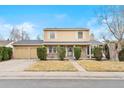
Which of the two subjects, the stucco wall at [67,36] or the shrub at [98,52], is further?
the stucco wall at [67,36]

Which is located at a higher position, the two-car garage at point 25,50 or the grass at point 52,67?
the two-car garage at point 25,50

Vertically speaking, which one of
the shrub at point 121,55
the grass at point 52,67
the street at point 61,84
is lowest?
the street at point 61,84

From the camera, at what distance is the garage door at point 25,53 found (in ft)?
127

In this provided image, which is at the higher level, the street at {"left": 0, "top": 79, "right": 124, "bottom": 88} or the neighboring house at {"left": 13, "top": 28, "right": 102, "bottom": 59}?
the neighboring house at {"left": 13, "top": 28, "right": 102, "bottom": 59}

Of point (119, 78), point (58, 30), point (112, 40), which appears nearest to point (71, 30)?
point (58, 30)

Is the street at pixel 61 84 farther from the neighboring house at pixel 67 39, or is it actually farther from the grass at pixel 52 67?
the neighboring house at pixel 67 39

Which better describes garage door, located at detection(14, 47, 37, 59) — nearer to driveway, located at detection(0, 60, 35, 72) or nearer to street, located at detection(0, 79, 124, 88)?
driveway, located at detection(0, 60, 35, 72)

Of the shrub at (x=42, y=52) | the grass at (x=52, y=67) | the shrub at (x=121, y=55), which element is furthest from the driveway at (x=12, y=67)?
the shrub at (x=121, y=55)

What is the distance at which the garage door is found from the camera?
1518 inches

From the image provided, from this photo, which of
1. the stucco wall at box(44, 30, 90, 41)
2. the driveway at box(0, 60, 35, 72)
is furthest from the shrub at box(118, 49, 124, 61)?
the driveway at box(0, 60, 35, 72)

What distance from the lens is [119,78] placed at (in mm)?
13695

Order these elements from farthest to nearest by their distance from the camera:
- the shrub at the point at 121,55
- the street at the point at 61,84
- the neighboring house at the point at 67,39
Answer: the neighboring house at the point at 67,39 → the shrub at the point at 121,55 → the street at the point at 61,84
